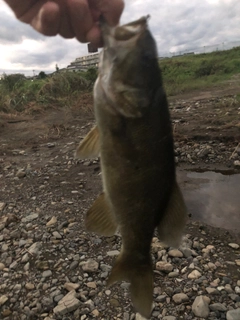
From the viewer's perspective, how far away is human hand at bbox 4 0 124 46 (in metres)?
1.93

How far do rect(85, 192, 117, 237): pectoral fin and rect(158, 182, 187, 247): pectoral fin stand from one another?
11.9 inches

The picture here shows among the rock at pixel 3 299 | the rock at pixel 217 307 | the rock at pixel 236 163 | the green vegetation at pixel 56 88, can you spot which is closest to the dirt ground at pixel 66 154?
Answer: the rock at pixel 236 163

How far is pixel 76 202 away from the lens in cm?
615

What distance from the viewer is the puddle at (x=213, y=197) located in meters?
5.32

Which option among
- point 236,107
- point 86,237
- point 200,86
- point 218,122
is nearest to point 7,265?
point 86,237

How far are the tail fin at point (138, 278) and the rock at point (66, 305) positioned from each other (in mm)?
1826

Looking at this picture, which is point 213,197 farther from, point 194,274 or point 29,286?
point 29,286

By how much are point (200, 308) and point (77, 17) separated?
300cm

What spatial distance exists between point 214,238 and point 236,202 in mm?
1208

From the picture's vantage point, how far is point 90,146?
77.2 inches

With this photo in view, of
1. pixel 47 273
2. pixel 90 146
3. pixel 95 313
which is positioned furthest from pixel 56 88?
pixel 90 146

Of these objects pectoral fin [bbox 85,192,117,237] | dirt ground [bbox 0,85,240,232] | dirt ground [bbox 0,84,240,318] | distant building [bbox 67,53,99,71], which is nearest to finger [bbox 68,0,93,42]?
distant building [bbox 67,53,99,71]

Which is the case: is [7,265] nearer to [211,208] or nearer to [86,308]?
[86,308]

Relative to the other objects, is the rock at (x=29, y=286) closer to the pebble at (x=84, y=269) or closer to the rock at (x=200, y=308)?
the pebble at (x=84, y=269)
